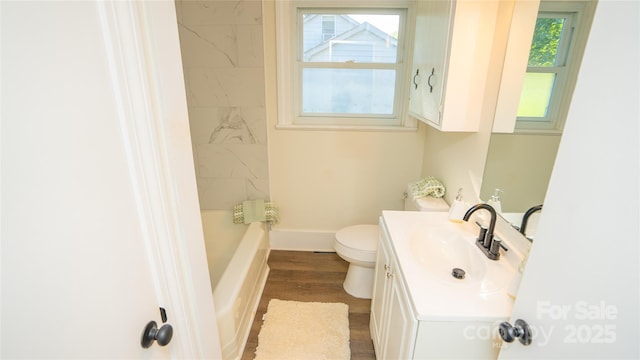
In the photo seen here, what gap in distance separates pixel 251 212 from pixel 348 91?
1313 mm

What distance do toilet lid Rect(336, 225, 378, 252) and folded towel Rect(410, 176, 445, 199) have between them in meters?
0.41

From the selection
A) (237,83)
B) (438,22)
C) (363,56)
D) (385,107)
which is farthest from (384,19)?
(237,83)

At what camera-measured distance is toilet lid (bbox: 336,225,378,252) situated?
2018 millimetres

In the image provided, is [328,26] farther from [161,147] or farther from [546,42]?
[161,147]

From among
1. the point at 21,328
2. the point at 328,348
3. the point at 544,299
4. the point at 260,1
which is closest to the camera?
the point at 21,328

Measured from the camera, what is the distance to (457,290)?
40.0 inches

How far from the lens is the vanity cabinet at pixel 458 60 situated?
53.2 inches

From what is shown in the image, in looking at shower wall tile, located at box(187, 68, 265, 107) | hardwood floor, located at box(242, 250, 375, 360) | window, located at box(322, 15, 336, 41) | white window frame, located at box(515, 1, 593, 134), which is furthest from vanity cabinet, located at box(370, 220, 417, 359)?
window, located at box(322, 15, 336, 41)

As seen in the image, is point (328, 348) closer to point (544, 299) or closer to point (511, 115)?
point (544, 299)

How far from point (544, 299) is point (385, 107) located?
2002 mm

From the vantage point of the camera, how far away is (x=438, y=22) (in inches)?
60.4

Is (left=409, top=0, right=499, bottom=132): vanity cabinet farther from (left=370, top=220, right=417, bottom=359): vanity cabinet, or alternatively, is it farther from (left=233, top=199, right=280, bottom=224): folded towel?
(left=233, top=199, right=280, bottom=224): folded towel

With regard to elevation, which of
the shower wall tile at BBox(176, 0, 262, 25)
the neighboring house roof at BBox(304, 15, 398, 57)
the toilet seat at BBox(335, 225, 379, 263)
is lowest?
the toilet seat at BBox(335, 225, 379, 263)

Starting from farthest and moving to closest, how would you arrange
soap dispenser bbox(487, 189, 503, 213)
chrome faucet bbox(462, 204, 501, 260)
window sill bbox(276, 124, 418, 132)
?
window sill bbox(276, 124, 418, 132)
soap dispenser bbox(487, 189, 503, 213)
chrome faucet bbox(462, 204, 501, 260)
